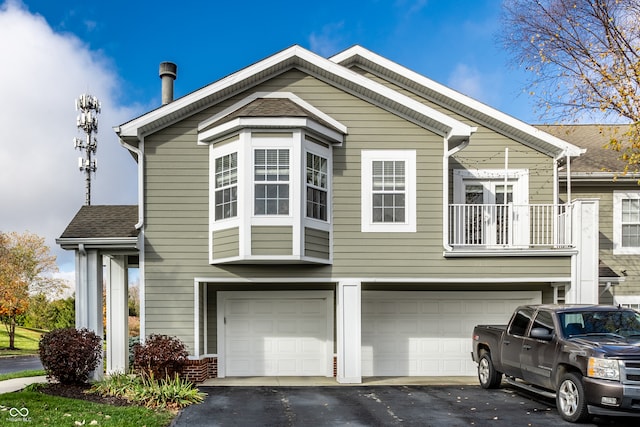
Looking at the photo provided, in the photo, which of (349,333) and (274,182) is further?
(349,333)

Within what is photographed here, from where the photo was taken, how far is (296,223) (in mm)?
12672

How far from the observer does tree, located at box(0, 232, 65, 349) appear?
32469mm

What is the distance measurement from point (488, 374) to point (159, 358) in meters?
6.77

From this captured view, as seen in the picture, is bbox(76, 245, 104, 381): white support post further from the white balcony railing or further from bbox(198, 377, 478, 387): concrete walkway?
the white balcony railing

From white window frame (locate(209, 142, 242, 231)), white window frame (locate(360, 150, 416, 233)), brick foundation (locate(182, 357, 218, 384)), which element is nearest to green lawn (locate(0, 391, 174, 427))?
brick foundation (locate(182, 357, 218, 384))

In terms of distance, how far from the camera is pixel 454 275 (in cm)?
1366

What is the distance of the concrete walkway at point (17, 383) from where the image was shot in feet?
41.0

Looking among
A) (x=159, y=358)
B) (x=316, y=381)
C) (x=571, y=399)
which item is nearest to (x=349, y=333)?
(x=316, y=381)

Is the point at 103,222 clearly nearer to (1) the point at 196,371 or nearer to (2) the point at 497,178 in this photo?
(1) the point at 196,371

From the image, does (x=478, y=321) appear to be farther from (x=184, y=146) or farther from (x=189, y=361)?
(x=184, y=146)

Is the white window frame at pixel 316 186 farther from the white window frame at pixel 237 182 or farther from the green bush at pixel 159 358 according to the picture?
the green bush at pixel 159 358

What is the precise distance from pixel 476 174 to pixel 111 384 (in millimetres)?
9923

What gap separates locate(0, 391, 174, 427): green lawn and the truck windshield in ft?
22.4

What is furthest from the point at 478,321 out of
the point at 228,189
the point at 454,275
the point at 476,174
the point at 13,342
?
the point at 13,342
